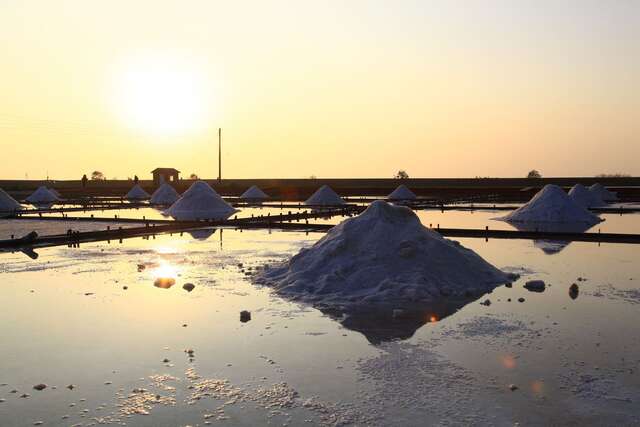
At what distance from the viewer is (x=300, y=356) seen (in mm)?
7758

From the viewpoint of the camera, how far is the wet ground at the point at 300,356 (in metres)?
5.93

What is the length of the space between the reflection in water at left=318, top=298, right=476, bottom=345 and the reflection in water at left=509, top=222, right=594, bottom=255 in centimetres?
887

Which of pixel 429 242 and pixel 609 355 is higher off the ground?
pixel 429 242

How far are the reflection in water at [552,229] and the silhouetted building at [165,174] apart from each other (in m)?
59.3

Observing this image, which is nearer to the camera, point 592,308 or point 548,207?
point 592,308

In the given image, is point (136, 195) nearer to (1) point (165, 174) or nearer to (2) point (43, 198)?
(2) point (43, 198)

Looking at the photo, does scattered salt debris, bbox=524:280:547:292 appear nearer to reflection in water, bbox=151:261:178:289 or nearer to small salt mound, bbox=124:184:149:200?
reflection in water, bbox=151:261:178:289

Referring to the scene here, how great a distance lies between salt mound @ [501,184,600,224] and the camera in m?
30.4

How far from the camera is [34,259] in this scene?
17109mm

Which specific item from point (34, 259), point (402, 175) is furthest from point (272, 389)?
point (402, 175)

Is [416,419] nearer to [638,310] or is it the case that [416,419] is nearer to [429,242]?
[638,310]

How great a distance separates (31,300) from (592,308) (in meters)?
10.7

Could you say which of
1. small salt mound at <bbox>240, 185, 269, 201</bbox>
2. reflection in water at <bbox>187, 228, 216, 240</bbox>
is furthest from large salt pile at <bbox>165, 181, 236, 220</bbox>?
small salt mound at <bbox>240, 185, 269, 201</bbox>

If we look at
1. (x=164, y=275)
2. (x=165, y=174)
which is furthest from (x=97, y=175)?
Result: (x=164, y=275)
